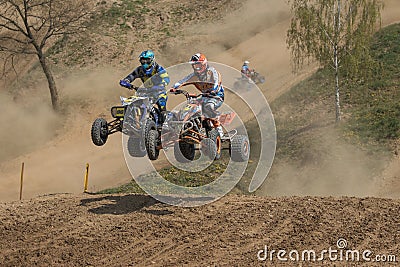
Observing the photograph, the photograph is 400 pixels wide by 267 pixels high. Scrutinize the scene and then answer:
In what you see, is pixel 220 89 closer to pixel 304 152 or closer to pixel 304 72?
pixel 304 152

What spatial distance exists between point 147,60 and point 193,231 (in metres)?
4.19

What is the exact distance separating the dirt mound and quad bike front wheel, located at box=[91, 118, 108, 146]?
1816 mm

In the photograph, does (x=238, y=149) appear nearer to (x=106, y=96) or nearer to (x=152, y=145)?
(x=152, y=145)

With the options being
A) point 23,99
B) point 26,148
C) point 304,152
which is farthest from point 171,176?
point 23,99

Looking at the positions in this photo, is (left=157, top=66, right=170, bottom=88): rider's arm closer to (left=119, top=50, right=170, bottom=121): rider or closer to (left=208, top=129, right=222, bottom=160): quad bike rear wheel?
(left=119, top=50, right=170, bottom=121): rider

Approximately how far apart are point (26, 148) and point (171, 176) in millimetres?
12071

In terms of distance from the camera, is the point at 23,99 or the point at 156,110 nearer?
the point at 156,110

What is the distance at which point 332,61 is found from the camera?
79.6 feet

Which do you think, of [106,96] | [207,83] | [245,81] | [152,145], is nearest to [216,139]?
[207,83]

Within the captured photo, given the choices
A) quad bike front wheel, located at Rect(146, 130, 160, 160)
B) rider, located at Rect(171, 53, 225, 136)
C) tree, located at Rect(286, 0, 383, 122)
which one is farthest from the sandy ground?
quad bike front wheel, located at Rect(146, 130, 160, 160)

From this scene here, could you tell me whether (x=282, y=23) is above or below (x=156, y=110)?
above

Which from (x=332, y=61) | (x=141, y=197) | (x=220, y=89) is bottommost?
(x=141, y=197)

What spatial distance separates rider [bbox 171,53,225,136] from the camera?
1232 centimetres

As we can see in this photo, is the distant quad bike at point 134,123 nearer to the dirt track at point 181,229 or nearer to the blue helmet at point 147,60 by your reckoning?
the blue helmet at point 147,60
